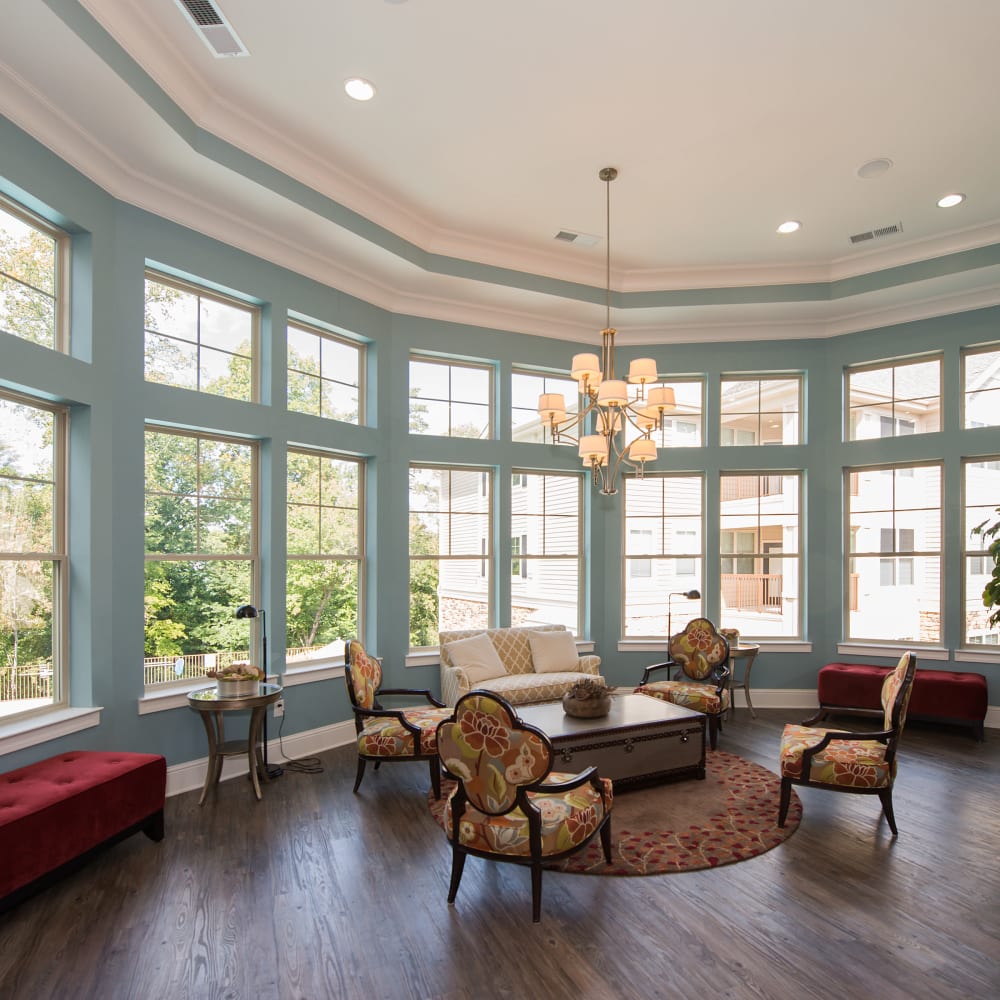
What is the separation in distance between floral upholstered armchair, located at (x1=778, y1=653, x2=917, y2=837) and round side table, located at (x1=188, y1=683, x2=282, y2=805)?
Result: 3251mm

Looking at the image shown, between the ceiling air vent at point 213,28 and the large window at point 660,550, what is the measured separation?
17.0 feet

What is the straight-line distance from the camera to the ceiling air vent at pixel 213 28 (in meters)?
3.30

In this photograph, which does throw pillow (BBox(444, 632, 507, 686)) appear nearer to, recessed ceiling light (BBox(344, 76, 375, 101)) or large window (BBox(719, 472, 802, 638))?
large window (BBox(719, 472, 802, 638))

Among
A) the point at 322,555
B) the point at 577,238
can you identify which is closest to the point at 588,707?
the point at 322,555

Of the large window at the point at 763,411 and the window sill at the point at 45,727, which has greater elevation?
the large window at the point at 763,411

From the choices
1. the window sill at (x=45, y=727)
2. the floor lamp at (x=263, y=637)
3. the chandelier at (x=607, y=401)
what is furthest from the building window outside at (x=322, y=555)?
the chandelier at (x=607, y=401)

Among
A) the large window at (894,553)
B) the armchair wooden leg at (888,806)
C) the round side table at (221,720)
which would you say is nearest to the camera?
the armchair wooden leg at (888,806)

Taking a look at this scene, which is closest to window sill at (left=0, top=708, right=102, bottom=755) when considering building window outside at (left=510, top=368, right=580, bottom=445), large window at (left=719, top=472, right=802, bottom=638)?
building window outside at (left=510, top=368, right=580, bottom=445)

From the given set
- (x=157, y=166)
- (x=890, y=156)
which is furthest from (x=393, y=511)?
(x=890, y=156)

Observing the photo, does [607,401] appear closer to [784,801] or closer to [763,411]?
[784,801]

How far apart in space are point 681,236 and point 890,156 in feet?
5.49

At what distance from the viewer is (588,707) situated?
4.64 m

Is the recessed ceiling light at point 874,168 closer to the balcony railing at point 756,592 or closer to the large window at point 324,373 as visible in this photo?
the balcony railing at point 756,592

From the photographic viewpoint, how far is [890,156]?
474cm
